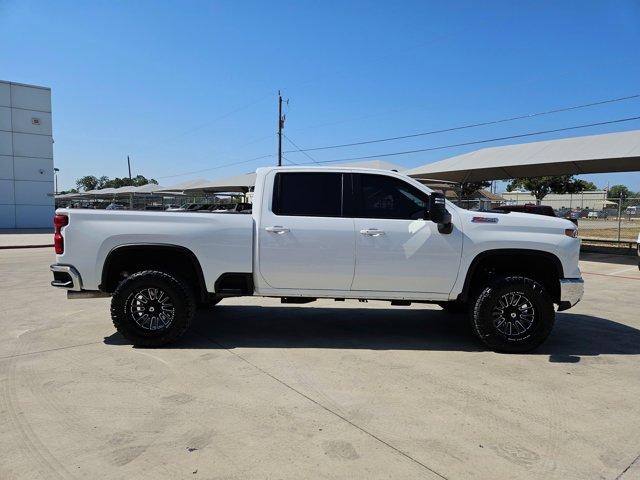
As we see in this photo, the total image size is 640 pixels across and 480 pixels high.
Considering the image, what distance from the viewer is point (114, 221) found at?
5.43 meters

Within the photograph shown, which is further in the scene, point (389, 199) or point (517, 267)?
point (517, 267)

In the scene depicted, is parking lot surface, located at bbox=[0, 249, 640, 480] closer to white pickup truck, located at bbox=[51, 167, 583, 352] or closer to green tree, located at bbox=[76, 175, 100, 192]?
white pickup truck, located at bbox=[51, 167, 583, 352]

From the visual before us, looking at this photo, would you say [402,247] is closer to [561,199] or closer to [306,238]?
[306,238]

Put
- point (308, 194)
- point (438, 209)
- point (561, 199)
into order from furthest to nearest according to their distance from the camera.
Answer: point (561, 199) < point (308, 194) < point (438, 209)

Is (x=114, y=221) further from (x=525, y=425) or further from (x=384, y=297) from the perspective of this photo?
(x=525, y=425)

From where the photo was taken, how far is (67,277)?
5496 mm

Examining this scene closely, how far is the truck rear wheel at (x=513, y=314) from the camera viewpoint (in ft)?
17.8

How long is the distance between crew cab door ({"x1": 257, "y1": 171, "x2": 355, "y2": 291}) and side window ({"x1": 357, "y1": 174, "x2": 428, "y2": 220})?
253 mm

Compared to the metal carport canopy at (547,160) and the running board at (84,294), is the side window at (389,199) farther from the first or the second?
the metal carport canopy at (547,160)

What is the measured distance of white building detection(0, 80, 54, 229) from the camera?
30891 millimetres

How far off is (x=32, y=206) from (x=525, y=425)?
35.4 m

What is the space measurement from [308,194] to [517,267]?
2.59m

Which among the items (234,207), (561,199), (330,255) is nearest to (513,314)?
(330,255)

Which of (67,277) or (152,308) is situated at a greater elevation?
(67,277)
